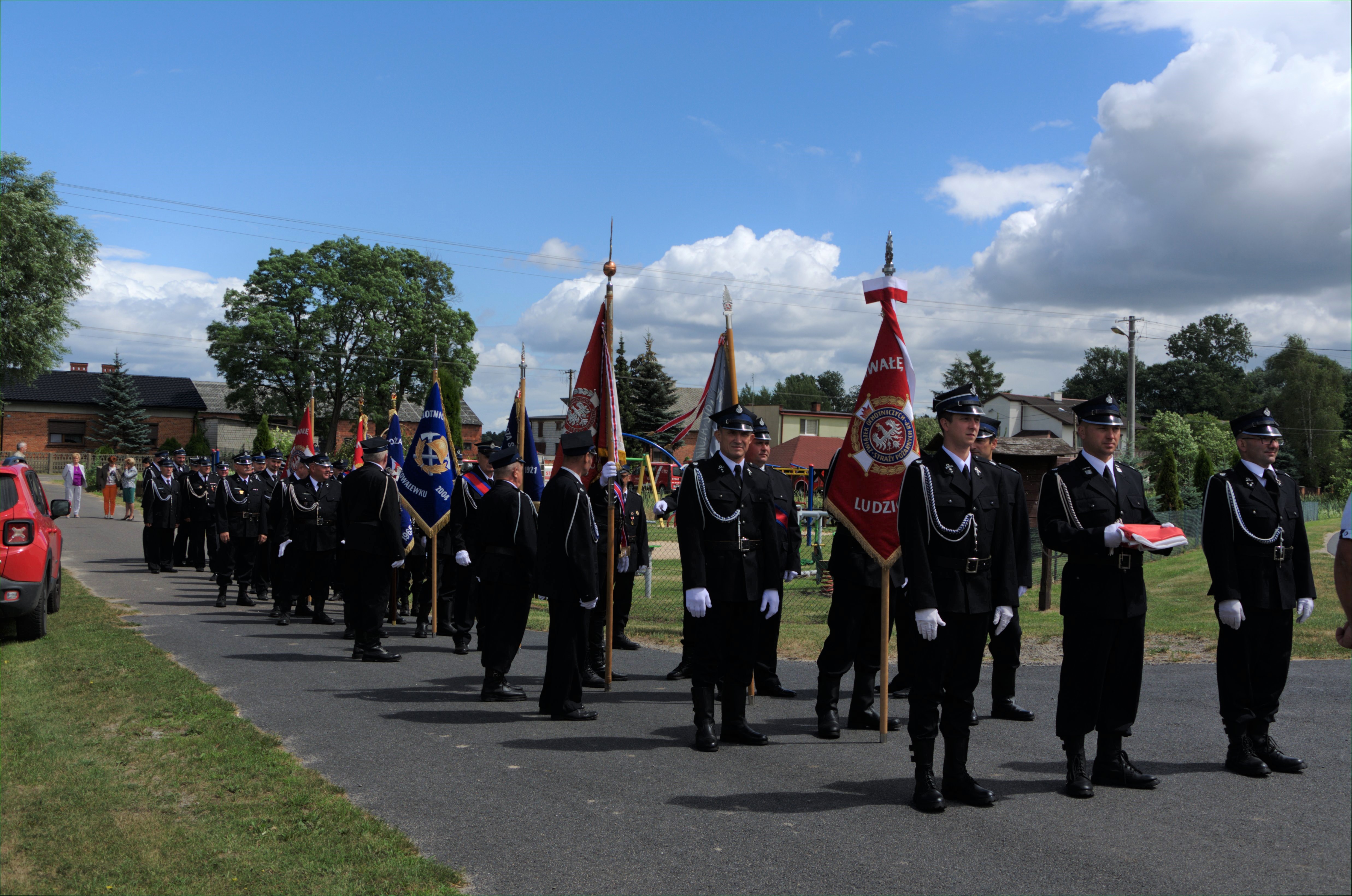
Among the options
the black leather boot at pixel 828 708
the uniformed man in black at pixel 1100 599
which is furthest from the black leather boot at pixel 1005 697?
the uniformed man in black at pixel 1100 599

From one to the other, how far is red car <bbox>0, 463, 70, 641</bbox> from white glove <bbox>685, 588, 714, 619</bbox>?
6917 mm

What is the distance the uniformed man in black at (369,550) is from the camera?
9.55 metres

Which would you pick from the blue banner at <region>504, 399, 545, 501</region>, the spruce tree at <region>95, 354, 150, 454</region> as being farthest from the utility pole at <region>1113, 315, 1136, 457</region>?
the spruce tree at <region>95, 354, 150, 454</region>

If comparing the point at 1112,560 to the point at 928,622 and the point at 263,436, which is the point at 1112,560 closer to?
the point at 928,622

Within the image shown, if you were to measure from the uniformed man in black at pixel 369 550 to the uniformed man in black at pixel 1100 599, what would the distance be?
20.8 ft

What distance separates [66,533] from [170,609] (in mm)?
16087

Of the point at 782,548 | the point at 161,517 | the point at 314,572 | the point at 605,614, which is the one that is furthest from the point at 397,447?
the point at 782,548

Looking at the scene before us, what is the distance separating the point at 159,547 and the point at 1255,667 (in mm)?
17899

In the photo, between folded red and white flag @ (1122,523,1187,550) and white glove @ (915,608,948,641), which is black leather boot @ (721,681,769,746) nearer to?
white glove @ (915,608,948,641)

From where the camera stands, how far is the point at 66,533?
26.0m

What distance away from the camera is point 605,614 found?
9.65m

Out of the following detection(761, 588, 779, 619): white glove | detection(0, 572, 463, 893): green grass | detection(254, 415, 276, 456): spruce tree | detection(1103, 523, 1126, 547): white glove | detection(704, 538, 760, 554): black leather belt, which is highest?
detection(254, 415, 276, 456): spruce tree

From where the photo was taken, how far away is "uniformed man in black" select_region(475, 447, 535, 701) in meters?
7.84

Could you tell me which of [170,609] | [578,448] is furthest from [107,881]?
[170,609]
